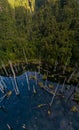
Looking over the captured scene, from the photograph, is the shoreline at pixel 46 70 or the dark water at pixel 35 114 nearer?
the dark water at pixel 35 114

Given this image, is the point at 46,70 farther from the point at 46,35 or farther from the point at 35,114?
the point at 35,114

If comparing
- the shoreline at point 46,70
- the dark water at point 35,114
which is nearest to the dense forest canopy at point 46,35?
the shoreline at point 46,70

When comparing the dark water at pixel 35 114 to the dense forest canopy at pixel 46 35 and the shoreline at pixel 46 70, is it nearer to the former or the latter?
the shoreline at pixel 46 70

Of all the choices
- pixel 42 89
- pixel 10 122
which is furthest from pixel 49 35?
pixel 10 122

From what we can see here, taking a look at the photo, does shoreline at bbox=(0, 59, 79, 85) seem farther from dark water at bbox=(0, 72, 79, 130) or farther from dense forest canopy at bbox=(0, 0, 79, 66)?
dark water at bbox=(0, 72, 79, 130)

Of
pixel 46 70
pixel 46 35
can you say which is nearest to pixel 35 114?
pixel 46 70

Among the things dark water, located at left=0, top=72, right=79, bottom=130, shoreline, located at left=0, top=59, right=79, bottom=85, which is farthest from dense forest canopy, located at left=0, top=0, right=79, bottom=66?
dark water, located at left=0, top=72, right=79, bottom=130
